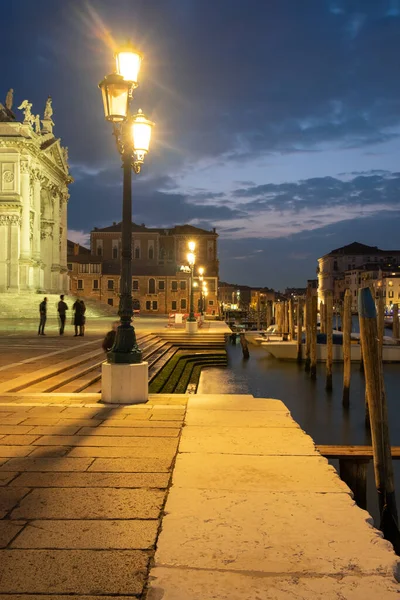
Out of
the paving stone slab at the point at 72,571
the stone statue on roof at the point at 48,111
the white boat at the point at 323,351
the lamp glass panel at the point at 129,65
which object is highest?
the stone statue on roof at the point at 48,111

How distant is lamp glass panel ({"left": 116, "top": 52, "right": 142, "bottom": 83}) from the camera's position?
26.2ft

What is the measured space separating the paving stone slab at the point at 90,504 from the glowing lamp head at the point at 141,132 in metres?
6.10

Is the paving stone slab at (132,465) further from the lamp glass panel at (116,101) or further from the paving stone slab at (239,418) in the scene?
the lamp glass panel at (116,101)

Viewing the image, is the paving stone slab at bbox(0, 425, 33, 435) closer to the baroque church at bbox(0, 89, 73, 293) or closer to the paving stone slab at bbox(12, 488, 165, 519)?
the paving stone slab at bbox(12, 488, 165, 519)

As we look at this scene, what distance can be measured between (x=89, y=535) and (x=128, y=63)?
6.82 meters

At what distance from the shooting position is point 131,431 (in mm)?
6258

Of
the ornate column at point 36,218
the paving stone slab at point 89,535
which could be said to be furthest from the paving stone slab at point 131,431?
the ornate column at point 36,218

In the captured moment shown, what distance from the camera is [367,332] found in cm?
584

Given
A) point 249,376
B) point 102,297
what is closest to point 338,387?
point 249,376

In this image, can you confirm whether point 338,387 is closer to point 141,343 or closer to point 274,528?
point 141,343

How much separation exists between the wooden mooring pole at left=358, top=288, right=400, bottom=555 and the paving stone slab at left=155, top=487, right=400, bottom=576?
1.58m

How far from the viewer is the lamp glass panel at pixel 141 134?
8688 mm

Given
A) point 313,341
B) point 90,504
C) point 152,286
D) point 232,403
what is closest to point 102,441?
point 90,504

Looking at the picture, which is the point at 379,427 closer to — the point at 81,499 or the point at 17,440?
the point at 81,499
